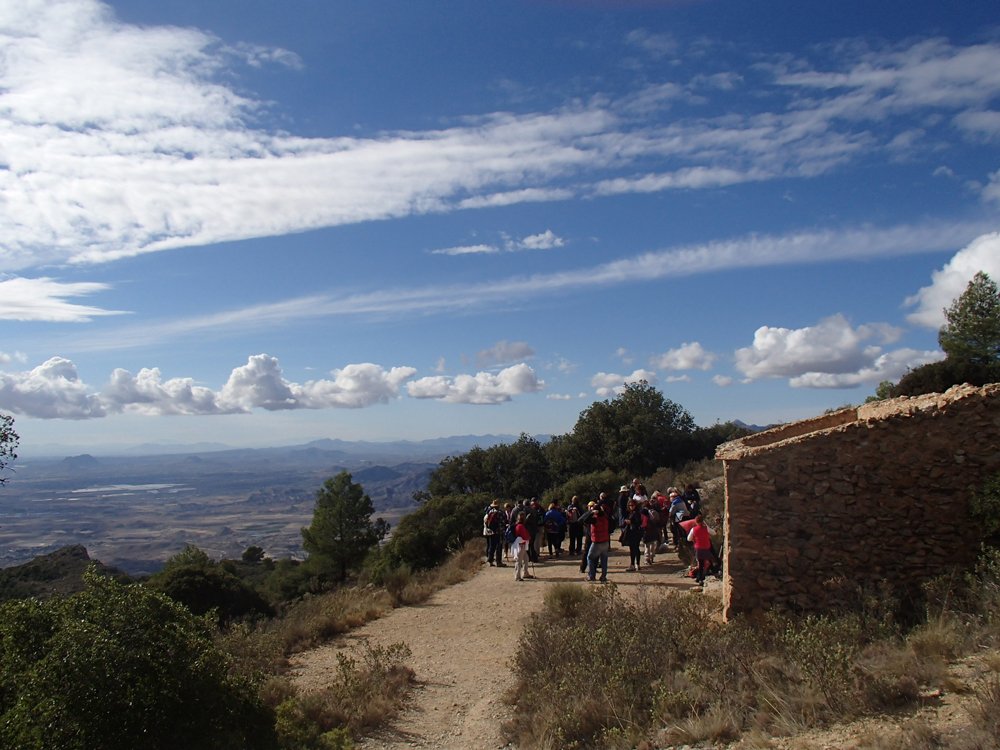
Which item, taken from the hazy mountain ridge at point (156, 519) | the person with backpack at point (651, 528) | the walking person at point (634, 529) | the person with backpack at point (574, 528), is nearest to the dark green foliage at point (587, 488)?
the person with backpack at point (574, 528)

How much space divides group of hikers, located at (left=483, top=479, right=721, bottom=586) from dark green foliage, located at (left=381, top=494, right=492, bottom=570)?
4832 mm

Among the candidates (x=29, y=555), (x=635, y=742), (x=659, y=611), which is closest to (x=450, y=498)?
(x=659, y=611)

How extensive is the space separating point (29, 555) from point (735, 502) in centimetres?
8427

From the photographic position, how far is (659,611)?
360 inches

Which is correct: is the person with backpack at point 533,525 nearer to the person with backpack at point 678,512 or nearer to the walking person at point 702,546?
the person with backpack at point 678,512

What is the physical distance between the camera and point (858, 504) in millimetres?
8719

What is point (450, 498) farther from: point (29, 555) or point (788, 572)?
point (29, 555)

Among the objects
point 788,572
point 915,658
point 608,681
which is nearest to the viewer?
point 915,658

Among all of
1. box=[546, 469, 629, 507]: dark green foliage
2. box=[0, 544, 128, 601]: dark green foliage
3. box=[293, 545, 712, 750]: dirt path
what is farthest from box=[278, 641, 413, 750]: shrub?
box=[546, 469, 629, 507]: dark green foliage

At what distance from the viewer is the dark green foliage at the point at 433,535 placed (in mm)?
23203

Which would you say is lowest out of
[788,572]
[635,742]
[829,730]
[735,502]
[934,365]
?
[635,742]

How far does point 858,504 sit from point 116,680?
8717mm

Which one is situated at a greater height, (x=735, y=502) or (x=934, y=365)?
(x=934, y=365)

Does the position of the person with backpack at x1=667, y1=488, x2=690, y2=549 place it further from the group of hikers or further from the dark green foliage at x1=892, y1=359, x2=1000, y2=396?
the dark green foliage at x1=892, y1=359, x2=1000, y2=396
